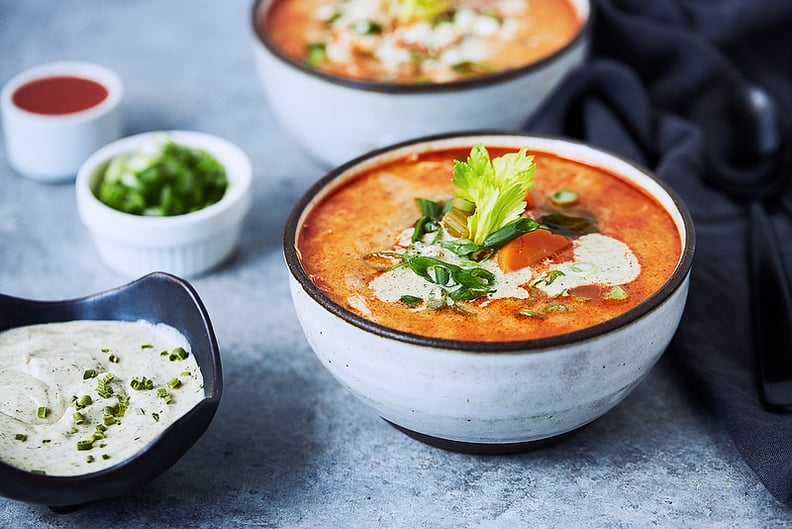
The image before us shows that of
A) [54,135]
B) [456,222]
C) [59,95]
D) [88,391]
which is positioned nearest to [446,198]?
[456,222]

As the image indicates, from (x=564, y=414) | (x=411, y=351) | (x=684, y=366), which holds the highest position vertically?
(x=411, y=351)

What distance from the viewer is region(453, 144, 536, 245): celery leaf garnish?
182 centimetres

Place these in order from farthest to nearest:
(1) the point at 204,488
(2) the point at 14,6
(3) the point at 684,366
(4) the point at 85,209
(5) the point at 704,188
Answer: (2) the point at 14,6 < (5) the point at 704,188 < (4) the point at 85,209 < (3) the point at 684,366 < (1) the point at 204,488

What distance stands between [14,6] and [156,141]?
1409 mm

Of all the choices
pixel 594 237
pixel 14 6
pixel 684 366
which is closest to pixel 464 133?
pixel 594 237

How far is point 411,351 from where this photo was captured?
1.61m

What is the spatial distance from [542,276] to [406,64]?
3.30ft

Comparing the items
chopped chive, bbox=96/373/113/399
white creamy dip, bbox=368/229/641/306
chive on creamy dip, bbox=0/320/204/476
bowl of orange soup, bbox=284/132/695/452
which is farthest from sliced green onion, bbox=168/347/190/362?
white creamy dip, bbox=368/229/641/306

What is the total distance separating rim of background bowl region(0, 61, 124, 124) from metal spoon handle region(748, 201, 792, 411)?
1661 mm

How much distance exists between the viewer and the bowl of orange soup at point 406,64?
A: 2.47 meters

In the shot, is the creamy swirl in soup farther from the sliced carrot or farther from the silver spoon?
the sliced carrot

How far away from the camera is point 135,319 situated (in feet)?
6.50

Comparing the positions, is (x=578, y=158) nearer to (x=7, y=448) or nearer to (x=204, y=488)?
(x=204, y=488)

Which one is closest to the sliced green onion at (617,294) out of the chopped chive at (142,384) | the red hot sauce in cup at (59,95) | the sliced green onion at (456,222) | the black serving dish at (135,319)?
the sliced green onion at (456,222)
